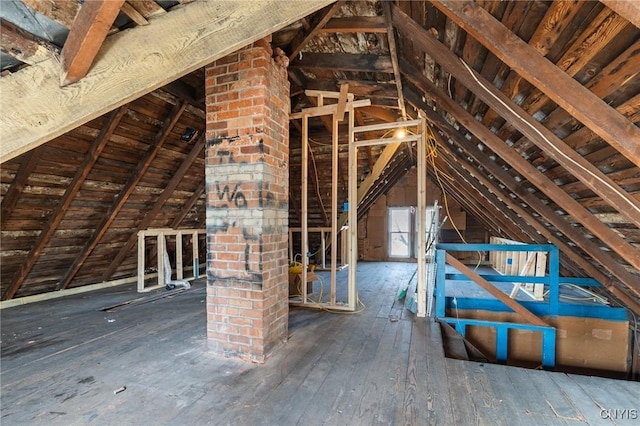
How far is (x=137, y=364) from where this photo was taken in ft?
7.46

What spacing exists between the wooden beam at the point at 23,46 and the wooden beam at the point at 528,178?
2.37 m

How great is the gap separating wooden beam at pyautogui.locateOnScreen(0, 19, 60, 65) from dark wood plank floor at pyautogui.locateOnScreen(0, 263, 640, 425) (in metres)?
1.82

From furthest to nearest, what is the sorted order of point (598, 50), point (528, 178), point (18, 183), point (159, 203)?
point (159, 203) → point (18, 183) → point (528, 178) → point (598, 50)

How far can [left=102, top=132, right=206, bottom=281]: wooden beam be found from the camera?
4141 mm

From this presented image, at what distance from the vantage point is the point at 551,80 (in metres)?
1.31

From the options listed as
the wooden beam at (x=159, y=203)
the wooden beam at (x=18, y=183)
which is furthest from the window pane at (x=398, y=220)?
the wooden beam at (x=18, y=183)

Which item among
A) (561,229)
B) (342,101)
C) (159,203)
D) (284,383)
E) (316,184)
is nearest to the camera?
(284,383)

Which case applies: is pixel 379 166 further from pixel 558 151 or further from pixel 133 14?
pixel 133 14

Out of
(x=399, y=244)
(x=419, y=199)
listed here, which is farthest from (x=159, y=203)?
(x=399, y=244)

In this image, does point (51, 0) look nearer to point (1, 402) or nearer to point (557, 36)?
point (557, 36)

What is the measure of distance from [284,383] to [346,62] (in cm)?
273

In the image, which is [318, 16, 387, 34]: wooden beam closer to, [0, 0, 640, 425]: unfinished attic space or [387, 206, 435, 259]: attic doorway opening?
[0, 0, 640, 425]: unfinished attic space

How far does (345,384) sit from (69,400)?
1.76 metres

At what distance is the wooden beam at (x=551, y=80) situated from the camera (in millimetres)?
1236
